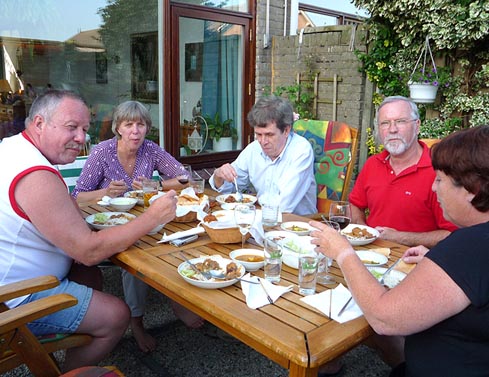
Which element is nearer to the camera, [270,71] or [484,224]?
[484,224]

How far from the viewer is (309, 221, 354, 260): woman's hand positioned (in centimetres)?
135

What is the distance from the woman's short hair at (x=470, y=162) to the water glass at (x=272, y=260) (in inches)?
22.8

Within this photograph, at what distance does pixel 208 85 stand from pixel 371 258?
441cm

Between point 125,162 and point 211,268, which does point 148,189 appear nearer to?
point 125,162

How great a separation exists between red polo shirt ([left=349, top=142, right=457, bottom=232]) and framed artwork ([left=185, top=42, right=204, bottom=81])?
3401 millimetres

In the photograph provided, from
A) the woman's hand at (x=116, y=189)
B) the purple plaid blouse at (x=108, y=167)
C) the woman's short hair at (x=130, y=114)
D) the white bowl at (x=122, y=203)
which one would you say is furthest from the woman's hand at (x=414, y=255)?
the woman's short hair at (x=130, y=114)

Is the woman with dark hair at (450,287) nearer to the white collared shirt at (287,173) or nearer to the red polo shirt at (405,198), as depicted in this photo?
the red polo shirt at (405,198)

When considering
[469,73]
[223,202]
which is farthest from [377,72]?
[223,202]

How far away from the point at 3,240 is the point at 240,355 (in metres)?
1.48

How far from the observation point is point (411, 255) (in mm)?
1695

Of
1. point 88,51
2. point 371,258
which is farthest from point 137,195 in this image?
point 88,51

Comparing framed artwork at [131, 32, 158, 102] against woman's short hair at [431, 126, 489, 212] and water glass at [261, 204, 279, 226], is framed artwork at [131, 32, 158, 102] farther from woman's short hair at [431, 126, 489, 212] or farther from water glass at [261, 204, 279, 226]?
woman's short hair at [431, 126, 489, 212]

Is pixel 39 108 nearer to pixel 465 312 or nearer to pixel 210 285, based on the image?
pixel 210 285

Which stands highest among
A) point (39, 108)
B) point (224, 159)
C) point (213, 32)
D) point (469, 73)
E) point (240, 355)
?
point (213, 32)
